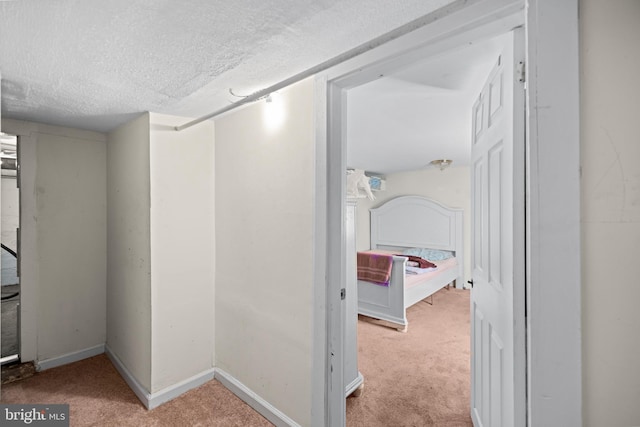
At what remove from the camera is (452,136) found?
3.10 meters

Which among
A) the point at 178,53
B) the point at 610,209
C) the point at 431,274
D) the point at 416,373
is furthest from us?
the point at 431,274

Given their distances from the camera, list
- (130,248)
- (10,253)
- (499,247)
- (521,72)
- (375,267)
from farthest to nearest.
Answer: (10,253) → (375,267) → (130,248) → (499,247) → (521,72)

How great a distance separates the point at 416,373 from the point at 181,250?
222cm

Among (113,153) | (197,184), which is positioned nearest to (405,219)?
(197,184)

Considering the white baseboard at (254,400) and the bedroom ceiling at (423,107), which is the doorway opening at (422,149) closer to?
the bedroom ceiling at (423,107)

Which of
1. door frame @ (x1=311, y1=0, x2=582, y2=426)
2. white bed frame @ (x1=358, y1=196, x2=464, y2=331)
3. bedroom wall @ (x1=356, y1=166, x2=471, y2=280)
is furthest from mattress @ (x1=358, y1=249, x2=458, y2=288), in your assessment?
door frame @ (x1=311, y1=0, x2=582, y2=426)

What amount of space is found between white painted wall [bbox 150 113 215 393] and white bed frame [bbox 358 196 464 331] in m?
2.03

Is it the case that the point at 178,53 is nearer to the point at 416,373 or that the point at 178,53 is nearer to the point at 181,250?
the point at 181,250

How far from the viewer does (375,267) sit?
3.49 m

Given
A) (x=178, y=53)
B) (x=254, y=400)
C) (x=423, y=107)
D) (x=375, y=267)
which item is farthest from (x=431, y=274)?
(x=178, y=53)

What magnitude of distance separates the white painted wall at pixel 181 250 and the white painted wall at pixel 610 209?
2253mm

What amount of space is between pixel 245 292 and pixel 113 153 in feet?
6.09

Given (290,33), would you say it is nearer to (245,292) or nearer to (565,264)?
(565,264)

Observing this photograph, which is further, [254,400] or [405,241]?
[405,241]
